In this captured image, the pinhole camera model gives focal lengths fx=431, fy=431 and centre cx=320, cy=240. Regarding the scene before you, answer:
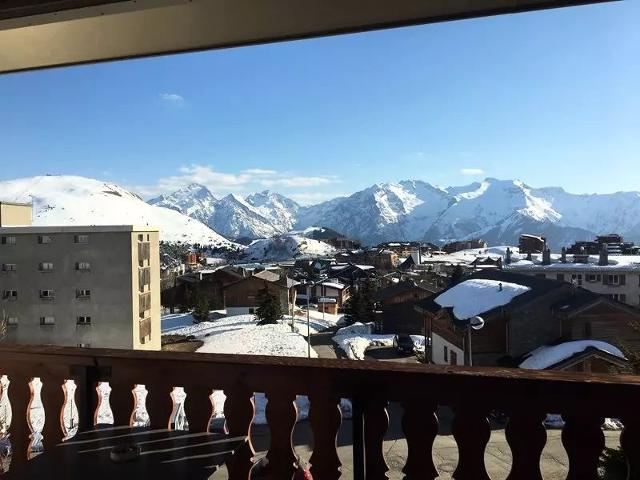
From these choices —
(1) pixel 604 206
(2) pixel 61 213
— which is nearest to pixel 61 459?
(2) pixel 61 213

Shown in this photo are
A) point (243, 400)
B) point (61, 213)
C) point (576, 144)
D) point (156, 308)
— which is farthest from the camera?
point (61, 213)

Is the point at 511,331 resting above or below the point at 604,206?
below

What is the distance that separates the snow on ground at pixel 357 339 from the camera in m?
19.8

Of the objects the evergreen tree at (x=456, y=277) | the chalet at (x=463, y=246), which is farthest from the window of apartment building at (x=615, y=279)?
the chalet at (x=463, y=246)

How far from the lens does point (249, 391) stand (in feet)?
4.45

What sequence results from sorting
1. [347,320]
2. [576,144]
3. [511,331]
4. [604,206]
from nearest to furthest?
[576,144], [511,331], [347,320], [604,206]

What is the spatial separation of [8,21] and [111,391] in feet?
4.50

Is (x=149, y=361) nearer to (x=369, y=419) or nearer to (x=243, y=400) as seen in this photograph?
(x=243, y=400)

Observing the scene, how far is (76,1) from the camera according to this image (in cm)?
144

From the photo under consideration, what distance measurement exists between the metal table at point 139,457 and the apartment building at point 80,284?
565 inches

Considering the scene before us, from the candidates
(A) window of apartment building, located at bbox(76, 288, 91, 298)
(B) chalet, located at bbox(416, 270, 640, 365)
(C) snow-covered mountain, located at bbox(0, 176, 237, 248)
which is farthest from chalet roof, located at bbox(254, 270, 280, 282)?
(B) chalet, located at bbox(416, 270, 640, 365)

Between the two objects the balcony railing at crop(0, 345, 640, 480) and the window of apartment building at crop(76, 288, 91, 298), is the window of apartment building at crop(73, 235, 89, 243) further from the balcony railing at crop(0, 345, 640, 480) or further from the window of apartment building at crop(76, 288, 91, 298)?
the balcony railing at crop(0, 345, 640, 480)

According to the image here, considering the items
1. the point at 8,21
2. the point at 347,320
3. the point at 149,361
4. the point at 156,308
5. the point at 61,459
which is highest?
the point at 8,21

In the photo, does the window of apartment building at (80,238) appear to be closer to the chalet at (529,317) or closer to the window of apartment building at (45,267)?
the window of apartment building at (45,267)
